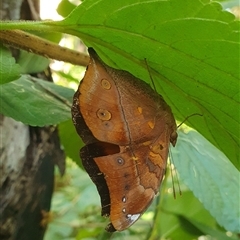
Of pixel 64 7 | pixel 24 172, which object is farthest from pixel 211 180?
pixel 64 7

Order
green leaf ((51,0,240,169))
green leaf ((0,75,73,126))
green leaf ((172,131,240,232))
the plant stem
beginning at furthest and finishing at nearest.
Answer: green leaf ((172,131,240,232)) < green leaf ((0,75,73,126)) < the plant stem < green leaf ((51,0,240,169))

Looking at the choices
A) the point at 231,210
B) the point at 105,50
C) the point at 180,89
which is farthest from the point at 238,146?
the point at 231,210

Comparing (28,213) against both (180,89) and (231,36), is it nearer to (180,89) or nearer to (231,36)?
(180,89)

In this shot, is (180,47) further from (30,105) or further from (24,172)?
(24,172)

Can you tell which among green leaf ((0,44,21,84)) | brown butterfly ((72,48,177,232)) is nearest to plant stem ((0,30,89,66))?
green leaf ((0,44,21,84))

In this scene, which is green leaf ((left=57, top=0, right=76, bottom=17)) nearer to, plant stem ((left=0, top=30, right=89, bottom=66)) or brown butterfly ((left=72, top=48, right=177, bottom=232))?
plant stem ((left=0, top=30, right=89, bottom=66))

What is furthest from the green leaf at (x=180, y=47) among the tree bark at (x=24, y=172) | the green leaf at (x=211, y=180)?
the tree bark at (x=24, y=172)

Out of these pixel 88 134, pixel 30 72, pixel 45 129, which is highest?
pixel 30 72
